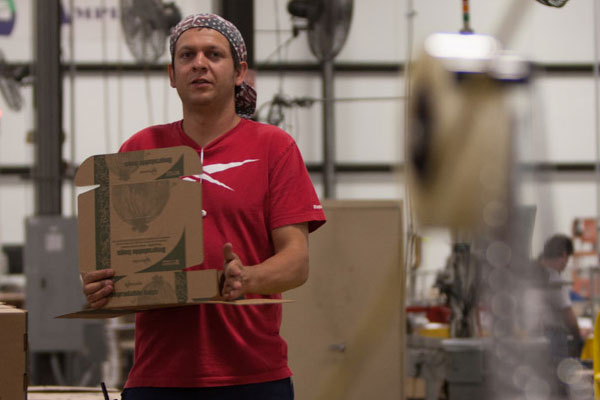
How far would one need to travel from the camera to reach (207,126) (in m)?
1.38

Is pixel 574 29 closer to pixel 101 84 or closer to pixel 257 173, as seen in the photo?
pixel 101 84

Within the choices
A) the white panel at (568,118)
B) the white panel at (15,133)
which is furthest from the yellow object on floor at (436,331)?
the white panel at (15,133)

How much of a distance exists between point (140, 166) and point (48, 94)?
4590mm

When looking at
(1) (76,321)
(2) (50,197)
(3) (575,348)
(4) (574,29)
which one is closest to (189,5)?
(2) (50,197)

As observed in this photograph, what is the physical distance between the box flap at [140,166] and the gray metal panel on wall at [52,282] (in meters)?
4.43

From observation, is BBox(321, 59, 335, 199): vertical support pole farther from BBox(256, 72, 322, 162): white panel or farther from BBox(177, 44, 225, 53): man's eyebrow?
BBox(177, 44, 225, 53): man's eyebrow

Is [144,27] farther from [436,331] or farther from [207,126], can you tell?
[207,126]

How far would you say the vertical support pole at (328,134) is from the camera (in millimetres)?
7969

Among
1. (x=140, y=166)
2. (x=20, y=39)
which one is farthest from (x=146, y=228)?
(x=20, y=39)

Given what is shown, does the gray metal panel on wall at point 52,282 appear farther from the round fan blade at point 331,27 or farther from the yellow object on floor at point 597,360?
the yellow object on floor at point 597,360

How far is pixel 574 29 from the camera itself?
831cm

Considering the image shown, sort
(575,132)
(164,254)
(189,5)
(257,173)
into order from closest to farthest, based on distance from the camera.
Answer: (164,254) < (257,173) < (189,5) < (575,132)

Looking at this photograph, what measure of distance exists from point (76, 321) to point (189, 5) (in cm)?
306

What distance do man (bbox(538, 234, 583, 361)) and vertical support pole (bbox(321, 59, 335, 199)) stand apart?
3.31m
